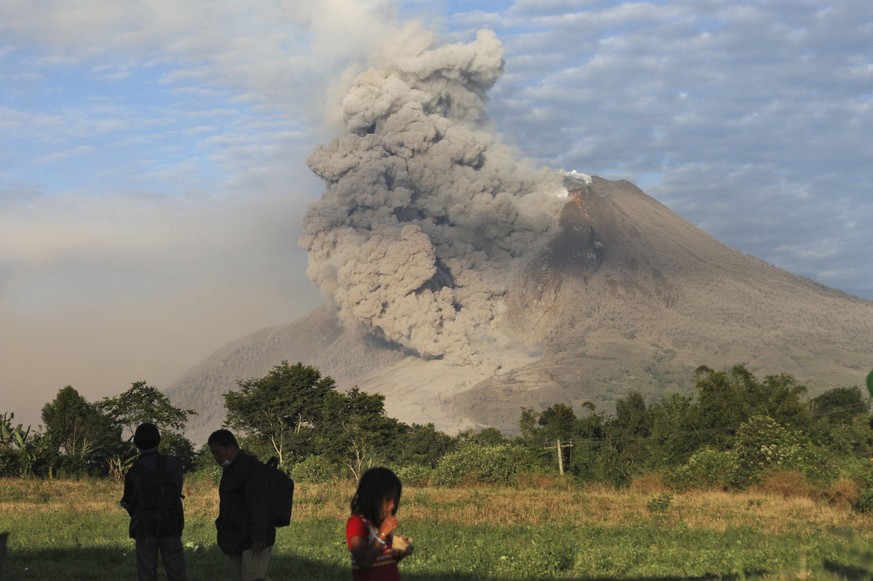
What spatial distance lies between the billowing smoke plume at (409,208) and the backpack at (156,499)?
121871 mm

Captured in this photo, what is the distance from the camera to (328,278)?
5620 inches

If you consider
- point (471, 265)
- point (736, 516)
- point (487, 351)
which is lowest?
point (736, 516)

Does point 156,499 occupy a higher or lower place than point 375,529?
higher

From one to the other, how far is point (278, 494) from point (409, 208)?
439 ft

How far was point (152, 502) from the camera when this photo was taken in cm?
1028

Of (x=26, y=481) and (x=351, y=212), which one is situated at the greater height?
(x=351, y=212)

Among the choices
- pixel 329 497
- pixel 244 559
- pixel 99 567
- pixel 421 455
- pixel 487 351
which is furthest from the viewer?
pixel 487 351

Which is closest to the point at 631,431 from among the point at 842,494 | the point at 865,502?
the point at 842,494

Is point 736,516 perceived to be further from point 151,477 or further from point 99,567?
point 151,477

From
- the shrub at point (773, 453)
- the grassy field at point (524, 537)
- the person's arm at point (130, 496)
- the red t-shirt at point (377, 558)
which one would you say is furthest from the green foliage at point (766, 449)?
the red t-shirt at point (377, 558)

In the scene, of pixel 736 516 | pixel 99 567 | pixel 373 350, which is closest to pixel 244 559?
pixel 99 567

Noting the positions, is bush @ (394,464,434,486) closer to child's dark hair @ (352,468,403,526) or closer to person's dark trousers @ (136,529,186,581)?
person's dark trousers @ (136,529,186,581)

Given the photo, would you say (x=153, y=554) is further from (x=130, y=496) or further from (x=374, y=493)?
(x=374, y=493)

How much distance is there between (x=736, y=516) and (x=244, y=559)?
15296 mm
